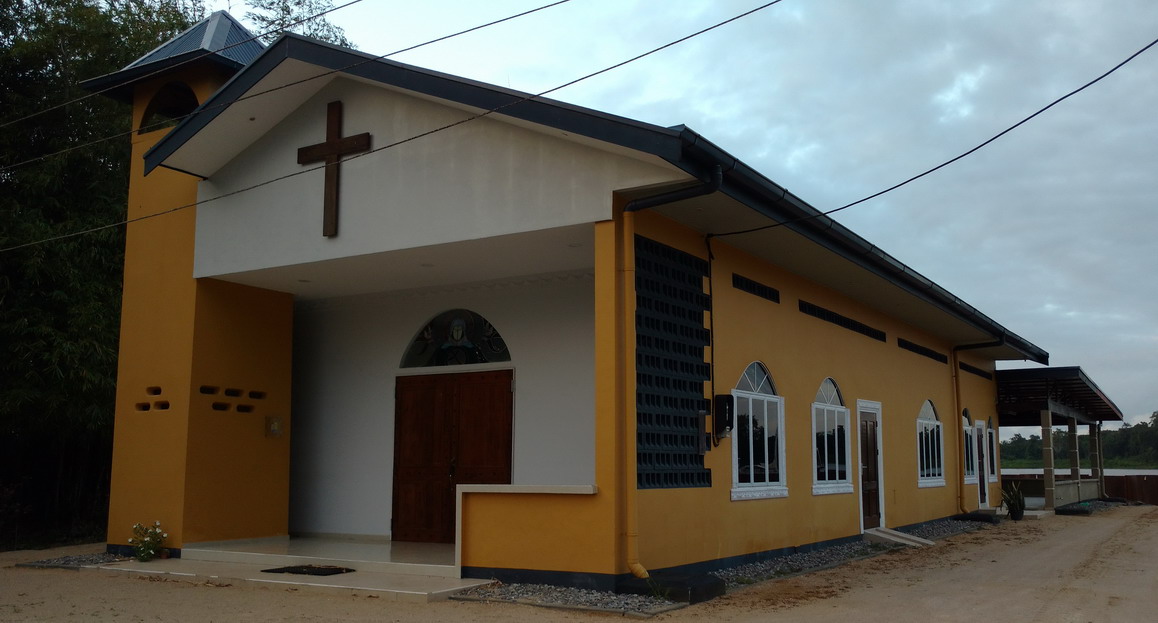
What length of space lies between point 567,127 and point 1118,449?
68.2 m

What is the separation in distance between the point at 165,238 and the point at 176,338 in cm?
132

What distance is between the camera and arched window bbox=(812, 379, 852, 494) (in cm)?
1305

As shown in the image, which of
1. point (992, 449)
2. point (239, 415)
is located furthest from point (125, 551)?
point (992, 449)

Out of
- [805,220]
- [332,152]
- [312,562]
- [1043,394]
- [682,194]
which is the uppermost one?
[332,152]

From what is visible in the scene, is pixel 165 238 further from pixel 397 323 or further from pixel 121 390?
pixel 397 323

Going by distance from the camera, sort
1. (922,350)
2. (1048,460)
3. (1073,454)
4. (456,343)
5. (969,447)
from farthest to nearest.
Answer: (1073,454) < (1048,460) < (969,447) < (922,350) < (456,343)

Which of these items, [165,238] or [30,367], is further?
[30,367]

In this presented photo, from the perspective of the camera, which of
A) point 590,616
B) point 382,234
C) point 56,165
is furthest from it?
point 56,165

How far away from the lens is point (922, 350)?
18.4 meters

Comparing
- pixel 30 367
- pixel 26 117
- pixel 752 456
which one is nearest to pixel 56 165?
pixel 26 117

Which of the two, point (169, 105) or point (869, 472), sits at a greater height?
point (169, 105)

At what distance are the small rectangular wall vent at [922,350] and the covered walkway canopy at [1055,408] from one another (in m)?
3.68

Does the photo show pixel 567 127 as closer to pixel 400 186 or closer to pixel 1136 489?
pixel 400 186

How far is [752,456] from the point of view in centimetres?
1112
